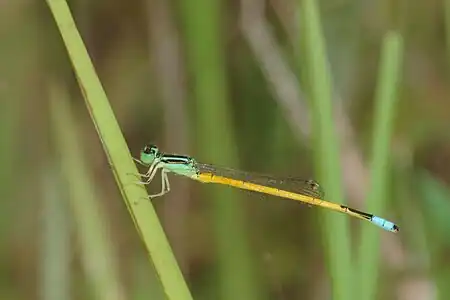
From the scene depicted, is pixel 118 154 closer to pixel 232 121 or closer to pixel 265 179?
pixel 265 179

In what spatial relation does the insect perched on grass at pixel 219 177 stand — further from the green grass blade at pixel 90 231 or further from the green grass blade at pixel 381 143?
the green grass blade at pixel 381 143

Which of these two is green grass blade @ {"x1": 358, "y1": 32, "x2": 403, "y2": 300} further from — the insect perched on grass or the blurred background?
the blurred background

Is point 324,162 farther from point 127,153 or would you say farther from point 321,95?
point 127,153

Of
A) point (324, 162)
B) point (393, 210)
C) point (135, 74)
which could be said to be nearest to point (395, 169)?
point (393, 210)

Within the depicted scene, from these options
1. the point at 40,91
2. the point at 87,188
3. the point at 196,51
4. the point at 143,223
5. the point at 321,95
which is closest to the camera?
the point at 143,223

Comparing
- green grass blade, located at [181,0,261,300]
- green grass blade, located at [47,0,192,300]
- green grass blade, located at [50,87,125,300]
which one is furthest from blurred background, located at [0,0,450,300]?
green grass blade, located at [47,0,192,300]

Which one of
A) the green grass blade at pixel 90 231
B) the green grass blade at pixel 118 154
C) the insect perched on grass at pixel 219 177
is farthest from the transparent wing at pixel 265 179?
the green grass blade at pixel 118 154
